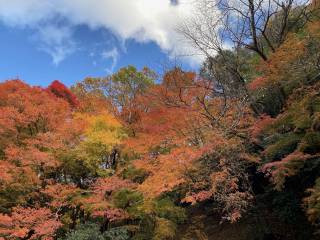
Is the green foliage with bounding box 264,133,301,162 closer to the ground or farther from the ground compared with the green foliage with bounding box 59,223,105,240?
farther from the ground

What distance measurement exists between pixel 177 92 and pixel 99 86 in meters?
14.7

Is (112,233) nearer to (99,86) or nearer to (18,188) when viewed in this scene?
(18,188)

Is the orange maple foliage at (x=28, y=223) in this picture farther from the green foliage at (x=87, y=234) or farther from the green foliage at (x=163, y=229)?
the green foliage at (x=163, y=229)

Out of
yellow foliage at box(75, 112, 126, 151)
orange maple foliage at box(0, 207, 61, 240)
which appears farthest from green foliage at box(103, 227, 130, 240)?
yellow foliage at box(75, 112, 126, 151)

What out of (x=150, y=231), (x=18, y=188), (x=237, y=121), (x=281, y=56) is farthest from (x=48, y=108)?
(x=281, y=56)

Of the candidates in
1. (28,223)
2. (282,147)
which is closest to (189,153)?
(282,147)

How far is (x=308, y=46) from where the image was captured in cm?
1242

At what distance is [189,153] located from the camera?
1350 centimetres

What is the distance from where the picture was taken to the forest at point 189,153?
12.7 m

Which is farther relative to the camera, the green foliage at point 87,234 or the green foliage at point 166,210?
the green foliage at point 166,210

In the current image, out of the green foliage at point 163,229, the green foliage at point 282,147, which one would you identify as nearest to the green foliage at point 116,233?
the green foliage at point 163,229

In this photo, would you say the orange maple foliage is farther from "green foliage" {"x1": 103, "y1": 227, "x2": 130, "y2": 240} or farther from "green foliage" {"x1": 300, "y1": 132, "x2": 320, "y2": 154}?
"green foliage" {"x1": 300, "y1": 132, "x2": 320, "y2": 154}

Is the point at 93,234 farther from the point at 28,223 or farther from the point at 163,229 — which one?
the point at 163,229

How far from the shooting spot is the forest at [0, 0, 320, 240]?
1273cm
